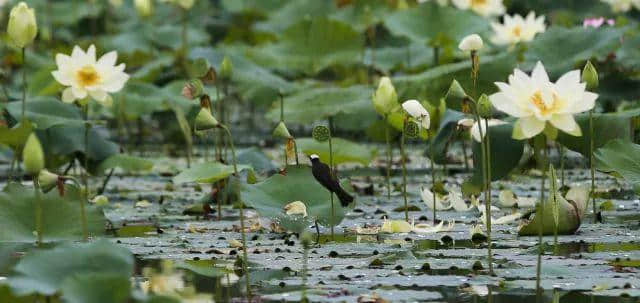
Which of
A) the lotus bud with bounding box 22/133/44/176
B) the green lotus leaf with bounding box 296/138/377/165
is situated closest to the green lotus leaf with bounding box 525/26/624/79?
the green lotus leaf with bounding box 296/138/377/165

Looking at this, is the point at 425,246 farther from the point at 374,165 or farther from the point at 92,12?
the point at 92,12

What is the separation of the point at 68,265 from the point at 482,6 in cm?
567

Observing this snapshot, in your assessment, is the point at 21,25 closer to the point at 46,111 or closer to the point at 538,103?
the point at 46,111

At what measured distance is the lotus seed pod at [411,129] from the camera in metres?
4.01

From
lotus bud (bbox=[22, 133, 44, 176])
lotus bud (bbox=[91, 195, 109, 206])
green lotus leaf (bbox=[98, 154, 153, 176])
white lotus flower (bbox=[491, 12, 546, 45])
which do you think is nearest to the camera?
lotus bud (bbox=[22, 133, 44, 176])

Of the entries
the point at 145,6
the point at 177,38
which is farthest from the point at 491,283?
the point at 177,38

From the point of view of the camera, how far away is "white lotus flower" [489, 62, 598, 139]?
9.87 ft

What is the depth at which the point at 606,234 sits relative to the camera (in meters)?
3.85

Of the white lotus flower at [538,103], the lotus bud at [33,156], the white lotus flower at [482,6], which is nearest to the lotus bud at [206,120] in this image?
the lotus bud at [33,156]

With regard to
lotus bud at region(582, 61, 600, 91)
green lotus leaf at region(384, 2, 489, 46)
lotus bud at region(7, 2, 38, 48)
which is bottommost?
lotus bud at region(582, 61, 600, 91)

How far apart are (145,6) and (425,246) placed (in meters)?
4.87

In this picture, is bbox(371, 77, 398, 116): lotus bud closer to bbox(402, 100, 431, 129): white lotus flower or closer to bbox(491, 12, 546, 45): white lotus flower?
bbox(402, 100, 431, 129): white lotus flower

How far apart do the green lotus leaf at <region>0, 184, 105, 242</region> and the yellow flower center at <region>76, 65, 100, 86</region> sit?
82cm

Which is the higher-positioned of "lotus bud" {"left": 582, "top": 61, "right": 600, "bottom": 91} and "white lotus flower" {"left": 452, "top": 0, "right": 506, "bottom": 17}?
"white lotus flower" {"left": 452, "top": 0, "right": 506, "bottom": 17}
